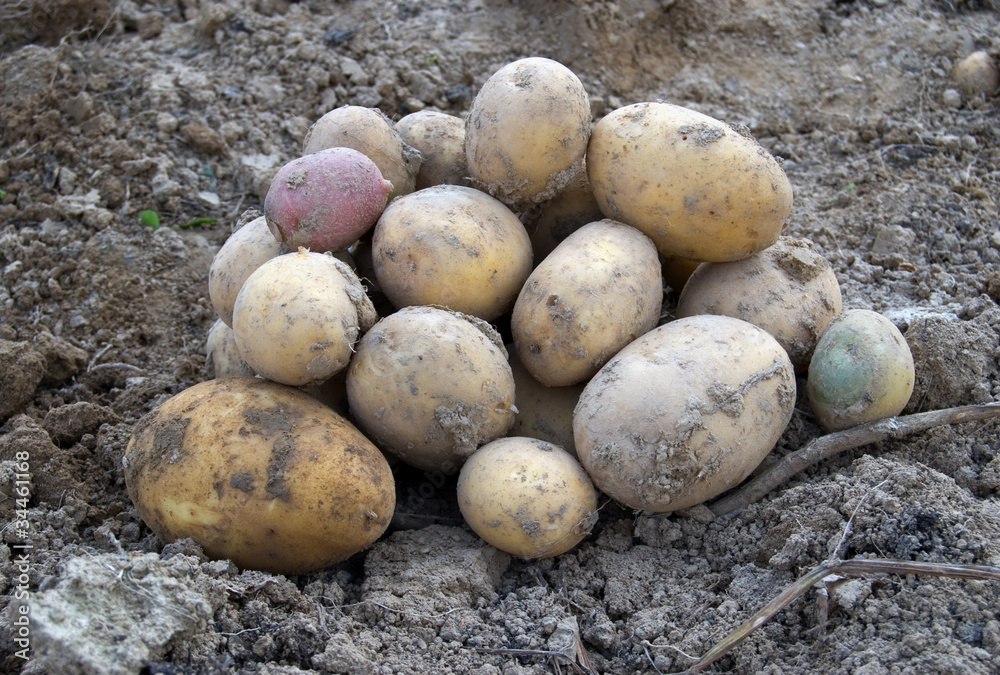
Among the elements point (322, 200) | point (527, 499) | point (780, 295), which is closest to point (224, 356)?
point (322, 200)

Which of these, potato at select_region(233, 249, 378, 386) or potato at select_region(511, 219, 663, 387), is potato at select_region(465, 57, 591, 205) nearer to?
potato at select_region(511, 219, 663, 387)

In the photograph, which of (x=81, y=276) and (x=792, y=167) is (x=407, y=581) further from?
(x=792, y=167)

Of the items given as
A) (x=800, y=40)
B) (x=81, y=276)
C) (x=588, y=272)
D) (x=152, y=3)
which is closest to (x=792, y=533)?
(x=588, y=272)

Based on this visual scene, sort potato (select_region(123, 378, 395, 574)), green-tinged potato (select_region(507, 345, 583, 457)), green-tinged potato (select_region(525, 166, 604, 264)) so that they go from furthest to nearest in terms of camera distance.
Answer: green-tinged potato (select_region(525, 166, 604, 264))
green-tinged potato (select_region(507, 345, 583, 457))
potato (select_region(123, 378, 395, 574))

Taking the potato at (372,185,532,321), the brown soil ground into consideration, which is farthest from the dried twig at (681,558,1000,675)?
the potato at (372,185,532,321)

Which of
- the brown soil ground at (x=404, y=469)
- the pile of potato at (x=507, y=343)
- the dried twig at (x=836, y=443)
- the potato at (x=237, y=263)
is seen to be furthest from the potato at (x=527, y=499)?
the potato at (x=237, y=263)
